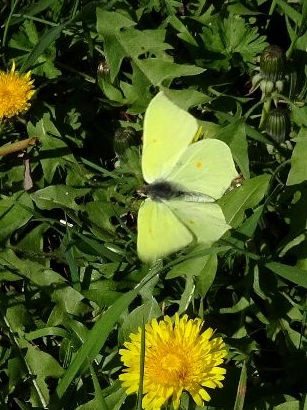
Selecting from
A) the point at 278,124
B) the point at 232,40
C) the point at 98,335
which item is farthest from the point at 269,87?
the point at 98,335

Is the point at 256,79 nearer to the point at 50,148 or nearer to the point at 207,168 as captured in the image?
the point at 207,168

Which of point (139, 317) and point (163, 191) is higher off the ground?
point (163, 191)

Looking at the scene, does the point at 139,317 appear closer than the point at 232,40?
Yes

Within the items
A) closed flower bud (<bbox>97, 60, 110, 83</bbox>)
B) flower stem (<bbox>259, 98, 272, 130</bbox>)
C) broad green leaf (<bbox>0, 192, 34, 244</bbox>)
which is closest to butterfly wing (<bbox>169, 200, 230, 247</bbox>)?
flower stem (<bbox>259, 98, 272, 130</bbox>)

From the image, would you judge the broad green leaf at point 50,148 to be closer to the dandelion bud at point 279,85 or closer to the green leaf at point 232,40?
the green leaf at point 232,40

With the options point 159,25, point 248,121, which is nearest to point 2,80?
point 159,25

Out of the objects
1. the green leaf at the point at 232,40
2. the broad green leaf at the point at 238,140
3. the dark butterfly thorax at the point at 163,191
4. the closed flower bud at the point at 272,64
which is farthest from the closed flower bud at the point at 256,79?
the dark butterfly thorax at the point at 163,191
